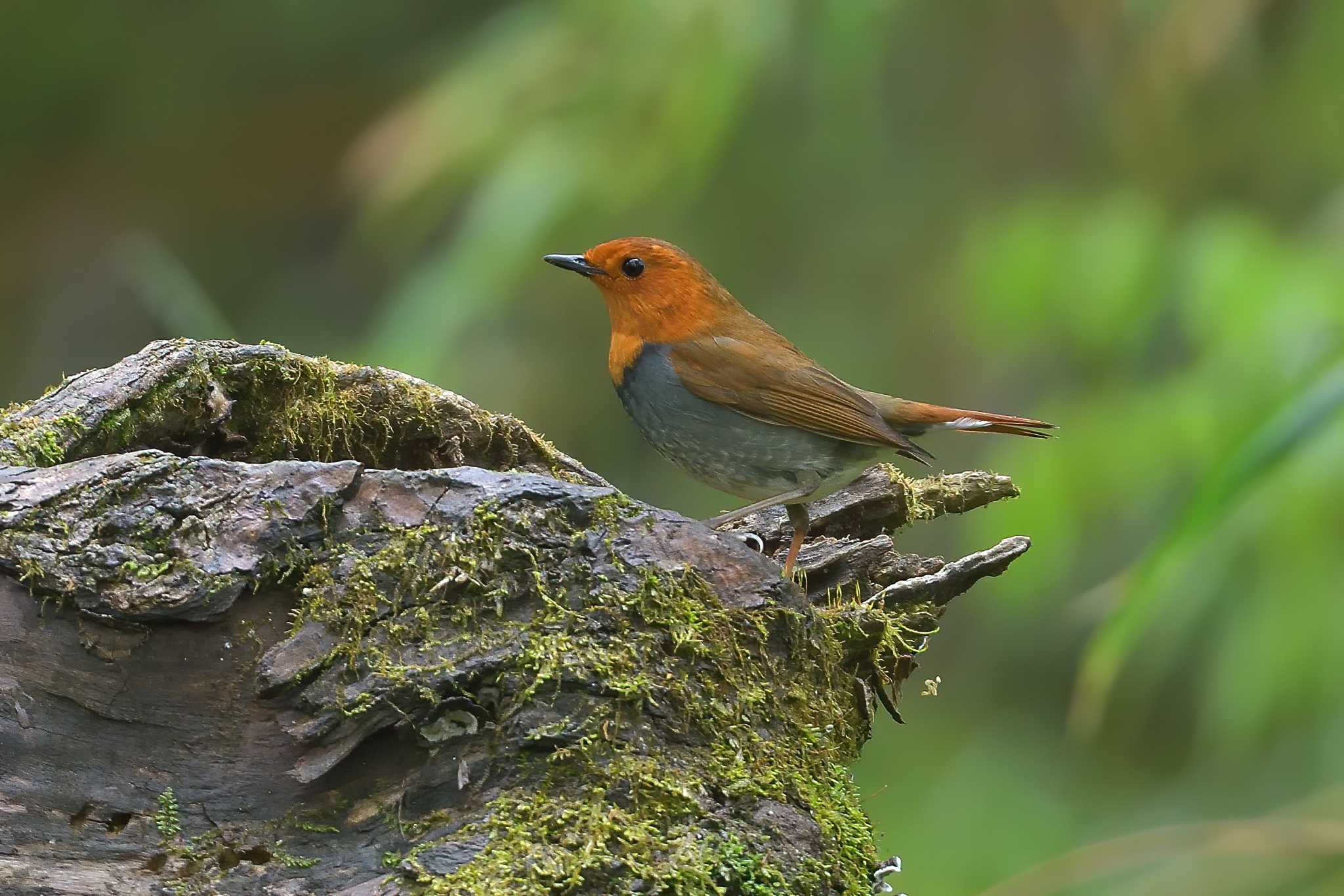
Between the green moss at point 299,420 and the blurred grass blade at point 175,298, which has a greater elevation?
the blurred grass blade at point 175,298

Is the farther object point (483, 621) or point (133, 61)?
point (133, 61)

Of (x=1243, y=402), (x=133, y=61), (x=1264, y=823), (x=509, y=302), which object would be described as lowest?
(x=1264, y=823)

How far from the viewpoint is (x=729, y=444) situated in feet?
12.2

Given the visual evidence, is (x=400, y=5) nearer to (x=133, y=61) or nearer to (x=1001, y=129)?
(x=133, y=61)

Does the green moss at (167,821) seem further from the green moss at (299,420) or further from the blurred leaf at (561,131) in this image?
the blurred leaf at (561,131)

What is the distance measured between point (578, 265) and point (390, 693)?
6.42ft

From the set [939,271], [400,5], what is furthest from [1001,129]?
[400,5]

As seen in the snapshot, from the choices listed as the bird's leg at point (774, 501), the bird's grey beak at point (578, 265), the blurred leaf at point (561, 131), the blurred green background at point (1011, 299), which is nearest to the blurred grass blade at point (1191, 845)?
the blurred green background at point (1011, 299)

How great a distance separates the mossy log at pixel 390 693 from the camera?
2.33 m

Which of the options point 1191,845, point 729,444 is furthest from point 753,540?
point 1191,845

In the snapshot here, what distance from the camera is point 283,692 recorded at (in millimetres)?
2396

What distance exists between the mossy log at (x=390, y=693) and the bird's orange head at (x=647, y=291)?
145 cm

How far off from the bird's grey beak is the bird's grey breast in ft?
1.21

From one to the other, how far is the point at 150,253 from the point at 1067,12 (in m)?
4.29
